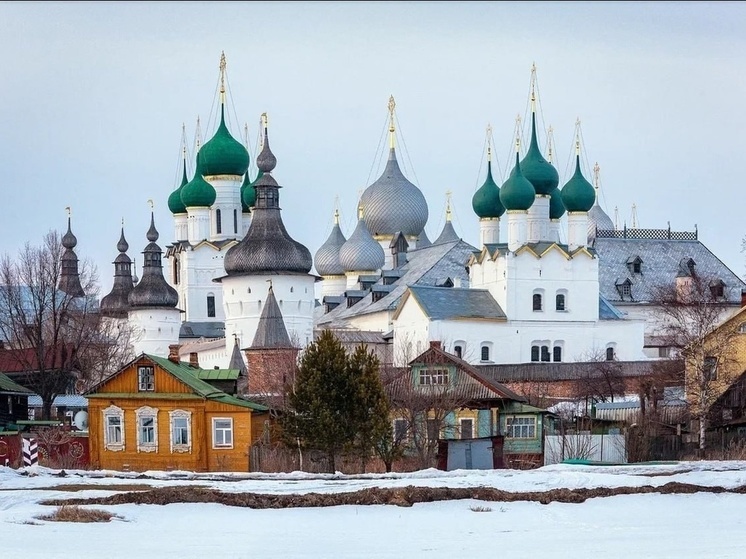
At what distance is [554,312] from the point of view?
2781 inches

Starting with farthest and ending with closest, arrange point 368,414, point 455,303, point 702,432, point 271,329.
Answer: point 455,303 → point 271,329 → point 702,432 → point 368,414

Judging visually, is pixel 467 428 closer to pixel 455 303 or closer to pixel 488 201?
pixel 455 303

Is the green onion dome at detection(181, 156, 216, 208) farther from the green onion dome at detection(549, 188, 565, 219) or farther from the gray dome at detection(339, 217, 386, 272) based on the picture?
the green onion dome at detection(549, 188, 565, 219)

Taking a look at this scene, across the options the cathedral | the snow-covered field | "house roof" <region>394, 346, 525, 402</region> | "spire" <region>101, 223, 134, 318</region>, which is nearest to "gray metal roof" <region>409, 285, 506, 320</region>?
the cathedral

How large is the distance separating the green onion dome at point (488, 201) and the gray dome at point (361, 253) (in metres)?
11.1

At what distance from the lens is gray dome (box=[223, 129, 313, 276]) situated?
7081 cm

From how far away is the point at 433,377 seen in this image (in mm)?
44312

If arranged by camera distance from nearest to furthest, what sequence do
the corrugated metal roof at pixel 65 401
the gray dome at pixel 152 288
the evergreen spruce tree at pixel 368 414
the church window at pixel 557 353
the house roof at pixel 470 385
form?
the evergreen spruce tree at pixel 368 414 → the house roof at pixel 470 385 → the corrugated metal roof at pixel 65 401 → the church window at pixel 557 353 → the gray dome at pixel 152 288

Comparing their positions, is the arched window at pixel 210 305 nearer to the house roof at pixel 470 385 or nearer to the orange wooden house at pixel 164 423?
the house roof at pixel 470 385

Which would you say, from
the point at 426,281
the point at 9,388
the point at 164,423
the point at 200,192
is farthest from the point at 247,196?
the point at 164,423

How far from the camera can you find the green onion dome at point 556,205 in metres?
74.6

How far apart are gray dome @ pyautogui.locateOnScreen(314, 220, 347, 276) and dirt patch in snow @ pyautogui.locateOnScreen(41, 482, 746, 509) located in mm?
58390

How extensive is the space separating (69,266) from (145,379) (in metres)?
56.7

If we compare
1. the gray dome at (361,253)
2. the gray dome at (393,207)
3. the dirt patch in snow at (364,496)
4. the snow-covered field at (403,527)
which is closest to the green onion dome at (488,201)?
the gray dome at (361,253)
